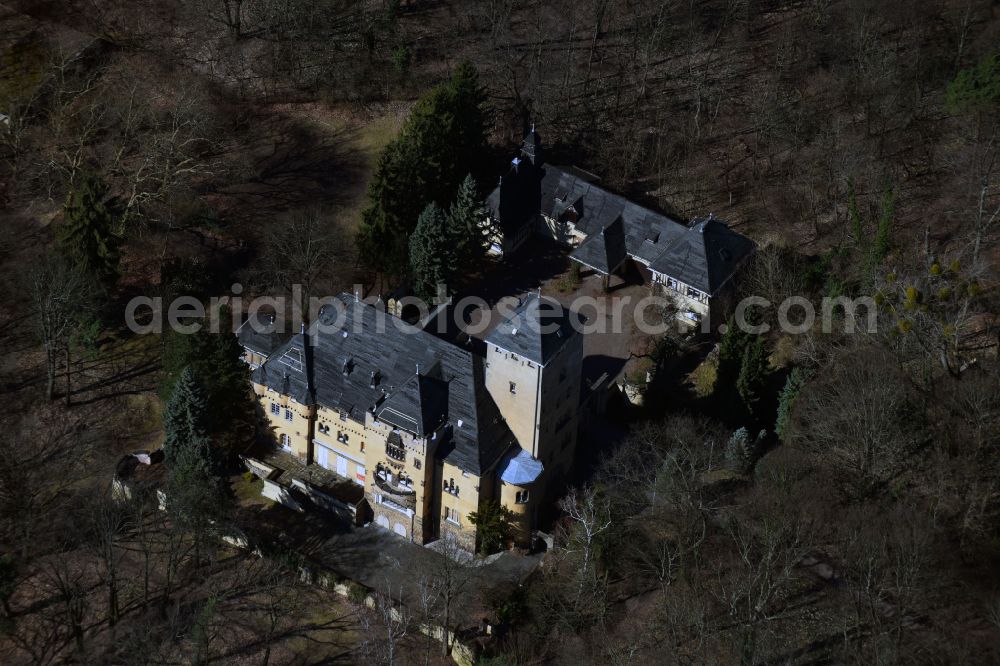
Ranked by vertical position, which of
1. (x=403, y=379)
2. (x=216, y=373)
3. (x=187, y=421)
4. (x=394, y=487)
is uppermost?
(x=403, y=379)

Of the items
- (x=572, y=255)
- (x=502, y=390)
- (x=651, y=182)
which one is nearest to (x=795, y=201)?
(x=651, y=182)

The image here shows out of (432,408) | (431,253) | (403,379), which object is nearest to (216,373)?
(403,379)

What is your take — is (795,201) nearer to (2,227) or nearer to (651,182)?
(651,182)

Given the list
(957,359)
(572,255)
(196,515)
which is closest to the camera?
(196,515)

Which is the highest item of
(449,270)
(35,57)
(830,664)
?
(35,57)

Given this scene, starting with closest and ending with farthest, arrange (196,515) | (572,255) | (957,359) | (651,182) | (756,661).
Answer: (756,661)
(196,515)
(957,359)
(572,255)
(651,182)

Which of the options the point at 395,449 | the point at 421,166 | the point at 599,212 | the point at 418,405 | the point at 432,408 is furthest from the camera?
the point at 599,212

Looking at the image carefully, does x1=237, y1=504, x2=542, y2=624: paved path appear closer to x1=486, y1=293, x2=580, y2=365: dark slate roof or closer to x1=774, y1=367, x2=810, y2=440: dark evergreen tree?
x1=486, y1=293, x2=580, y2=365: dark slate roof

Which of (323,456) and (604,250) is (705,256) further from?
(323,456)
